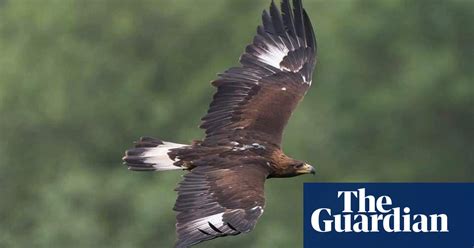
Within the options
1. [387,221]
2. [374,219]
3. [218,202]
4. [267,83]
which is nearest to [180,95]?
[387,221]

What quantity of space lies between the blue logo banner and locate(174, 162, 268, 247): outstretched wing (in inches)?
246

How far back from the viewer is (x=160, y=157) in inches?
587

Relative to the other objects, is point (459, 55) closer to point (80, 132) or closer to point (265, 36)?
point (80, 132)

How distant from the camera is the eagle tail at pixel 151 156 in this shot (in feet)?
48.5

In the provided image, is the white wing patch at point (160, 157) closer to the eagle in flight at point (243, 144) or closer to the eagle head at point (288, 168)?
the eagle in flight at point (243, 144)

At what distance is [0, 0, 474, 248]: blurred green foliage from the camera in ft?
98.3

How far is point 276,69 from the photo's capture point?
15.7 m

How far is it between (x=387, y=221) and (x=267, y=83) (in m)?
5.65

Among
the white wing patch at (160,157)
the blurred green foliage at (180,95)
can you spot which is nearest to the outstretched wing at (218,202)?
the white wing patch at (160,157)

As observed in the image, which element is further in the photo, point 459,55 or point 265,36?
point 459,55

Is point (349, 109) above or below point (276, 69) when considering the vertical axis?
above

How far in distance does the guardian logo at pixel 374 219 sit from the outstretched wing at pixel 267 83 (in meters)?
4.68

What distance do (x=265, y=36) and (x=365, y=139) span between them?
17015mm

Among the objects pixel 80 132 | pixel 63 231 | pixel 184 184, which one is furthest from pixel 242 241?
pixel 184 184
